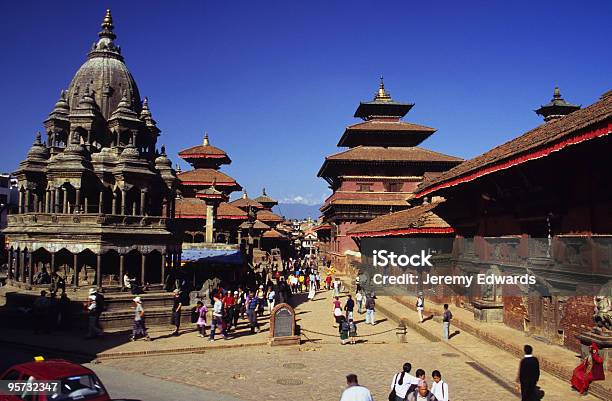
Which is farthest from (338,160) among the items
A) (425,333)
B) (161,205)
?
(425,333)

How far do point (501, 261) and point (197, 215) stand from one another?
104 feet

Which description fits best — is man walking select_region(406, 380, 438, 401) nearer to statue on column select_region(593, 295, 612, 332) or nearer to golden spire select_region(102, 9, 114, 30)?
statue on column select_region(593, 295, 612, 332)

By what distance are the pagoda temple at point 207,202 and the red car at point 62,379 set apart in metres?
20.5

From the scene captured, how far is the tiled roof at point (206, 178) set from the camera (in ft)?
183

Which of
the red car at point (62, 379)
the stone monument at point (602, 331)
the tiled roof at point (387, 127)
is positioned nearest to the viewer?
the red car at point (62, 379)

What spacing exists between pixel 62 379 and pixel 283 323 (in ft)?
32.8

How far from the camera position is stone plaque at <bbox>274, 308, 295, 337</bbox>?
57.2ft

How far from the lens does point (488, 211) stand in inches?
690

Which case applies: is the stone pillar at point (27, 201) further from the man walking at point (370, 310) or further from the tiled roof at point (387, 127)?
the tiled roof at point (387, 127)

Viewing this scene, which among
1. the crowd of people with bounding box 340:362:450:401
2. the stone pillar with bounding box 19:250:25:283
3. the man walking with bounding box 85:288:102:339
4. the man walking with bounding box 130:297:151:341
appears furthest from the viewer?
the stone pillar with bounding box 19:250:25:283

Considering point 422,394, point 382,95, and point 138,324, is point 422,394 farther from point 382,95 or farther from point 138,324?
point 382,95

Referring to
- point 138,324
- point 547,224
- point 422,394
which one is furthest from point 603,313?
point 138,324

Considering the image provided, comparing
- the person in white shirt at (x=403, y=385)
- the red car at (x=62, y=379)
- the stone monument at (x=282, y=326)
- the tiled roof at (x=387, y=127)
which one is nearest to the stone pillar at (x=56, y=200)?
the stone monument at (x=282, y=326)

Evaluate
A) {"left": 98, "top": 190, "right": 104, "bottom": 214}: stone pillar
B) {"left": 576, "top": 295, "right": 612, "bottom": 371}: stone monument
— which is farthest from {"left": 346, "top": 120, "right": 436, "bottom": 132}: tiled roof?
{"left": 576, "top": 295, "right": 612, "bottom": 371}: stone monument
